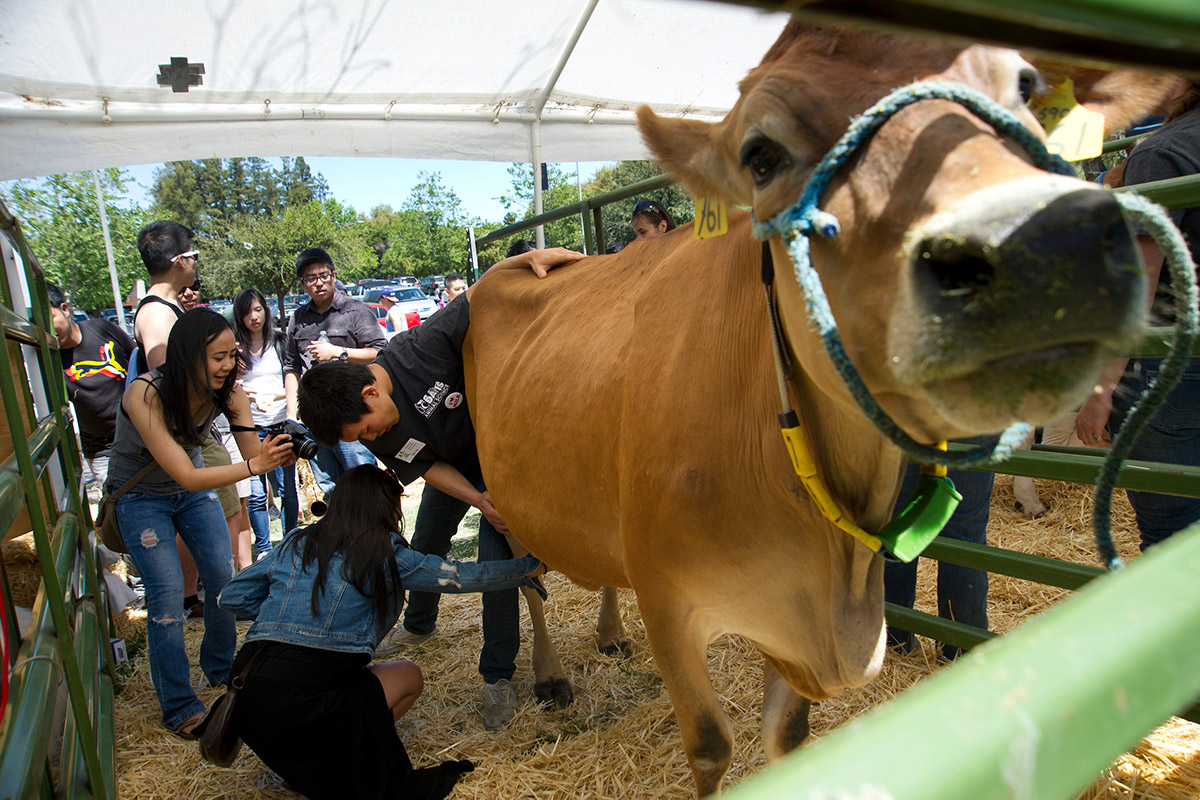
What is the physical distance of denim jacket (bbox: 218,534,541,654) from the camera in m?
2.73

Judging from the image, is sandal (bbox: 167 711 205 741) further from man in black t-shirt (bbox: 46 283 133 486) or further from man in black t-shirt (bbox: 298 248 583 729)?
man in black t-shirt (bbox: 46 283 133 486)

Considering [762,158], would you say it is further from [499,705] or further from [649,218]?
[649,218]

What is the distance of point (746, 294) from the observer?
1910 millimetres

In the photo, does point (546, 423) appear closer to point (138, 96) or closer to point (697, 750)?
point (697, 750)

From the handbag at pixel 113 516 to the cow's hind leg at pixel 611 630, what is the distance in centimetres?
226

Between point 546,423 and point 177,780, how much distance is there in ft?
7.32

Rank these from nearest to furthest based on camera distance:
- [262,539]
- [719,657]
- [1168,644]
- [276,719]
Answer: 1. [1168,644]
2. [276,719]
3. [719,657]
4. [262,539]

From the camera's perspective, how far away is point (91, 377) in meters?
4.71

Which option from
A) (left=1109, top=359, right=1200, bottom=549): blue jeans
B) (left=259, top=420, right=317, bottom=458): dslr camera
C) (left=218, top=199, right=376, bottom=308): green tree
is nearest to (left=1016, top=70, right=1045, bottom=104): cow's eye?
(left=1109, top=359, right=1200, bottom=549): blue jeans

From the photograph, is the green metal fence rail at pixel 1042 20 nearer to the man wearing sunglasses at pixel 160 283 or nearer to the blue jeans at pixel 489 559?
the blue jeans at pixel 489 559

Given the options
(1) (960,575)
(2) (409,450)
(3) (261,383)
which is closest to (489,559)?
(2) (409,450)

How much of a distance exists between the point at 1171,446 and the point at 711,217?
1661 millimetres

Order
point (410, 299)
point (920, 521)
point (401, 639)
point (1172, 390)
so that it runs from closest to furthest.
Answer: point (920, 521) < point (1172, 390) < point (401, 639) < point (410, 299)

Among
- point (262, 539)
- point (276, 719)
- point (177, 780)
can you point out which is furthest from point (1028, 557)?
point (262, 539)
